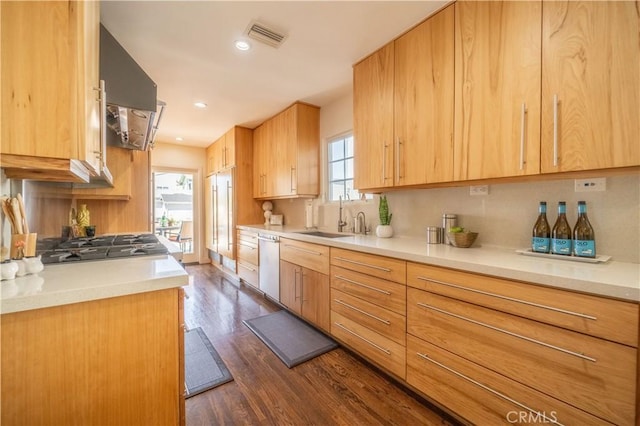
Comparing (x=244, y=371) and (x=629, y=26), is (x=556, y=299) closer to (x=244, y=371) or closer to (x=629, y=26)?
(x=629, y=26)

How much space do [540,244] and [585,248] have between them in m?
0.18

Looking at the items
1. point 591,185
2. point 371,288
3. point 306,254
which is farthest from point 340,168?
point 591,185

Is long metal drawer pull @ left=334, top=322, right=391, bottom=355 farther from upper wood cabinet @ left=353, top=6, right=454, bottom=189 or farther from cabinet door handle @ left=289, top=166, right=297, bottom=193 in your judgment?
cabinet door handle @ left=289, top=166, right=297, bottom=193

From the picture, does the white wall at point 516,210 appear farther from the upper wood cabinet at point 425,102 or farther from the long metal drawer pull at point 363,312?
the long metal drawer pull at point 363,312

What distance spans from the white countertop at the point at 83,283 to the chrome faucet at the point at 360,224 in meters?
1.86

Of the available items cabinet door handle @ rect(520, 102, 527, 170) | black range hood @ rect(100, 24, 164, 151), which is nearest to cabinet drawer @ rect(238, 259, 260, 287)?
black range hood @ rect(100, 24, 164, 151)

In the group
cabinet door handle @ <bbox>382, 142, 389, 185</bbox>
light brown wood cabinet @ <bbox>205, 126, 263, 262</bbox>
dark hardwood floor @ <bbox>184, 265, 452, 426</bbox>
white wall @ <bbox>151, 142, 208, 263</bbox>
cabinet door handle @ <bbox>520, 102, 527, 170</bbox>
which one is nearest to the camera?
cabinet door handle @ <bbox>520, 102, 527, 170</bbox>

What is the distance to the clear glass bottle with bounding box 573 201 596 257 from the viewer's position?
1296 mm

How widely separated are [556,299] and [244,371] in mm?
1936

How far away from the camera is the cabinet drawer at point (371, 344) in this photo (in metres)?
1.66

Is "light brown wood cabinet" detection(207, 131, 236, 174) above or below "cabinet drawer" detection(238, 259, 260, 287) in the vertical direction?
above

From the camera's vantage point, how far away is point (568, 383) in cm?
103

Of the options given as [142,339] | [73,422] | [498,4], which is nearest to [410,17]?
[498,4]

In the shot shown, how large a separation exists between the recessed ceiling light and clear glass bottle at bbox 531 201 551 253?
7.70 ft
